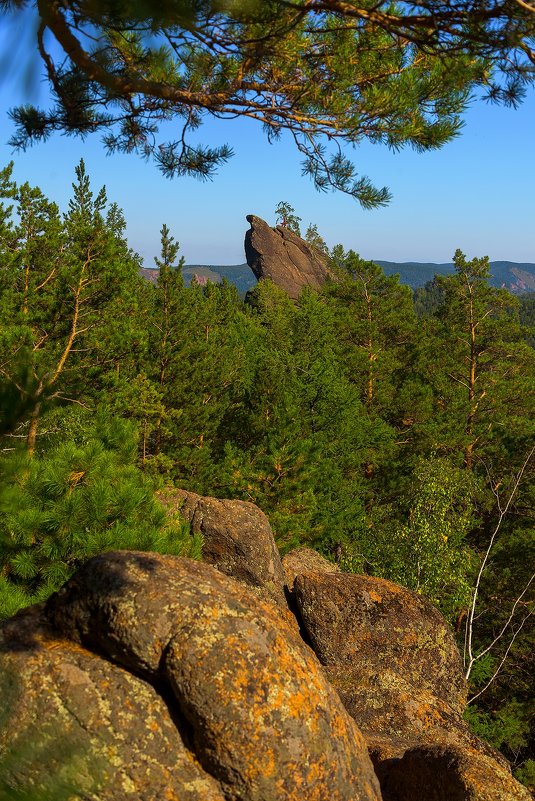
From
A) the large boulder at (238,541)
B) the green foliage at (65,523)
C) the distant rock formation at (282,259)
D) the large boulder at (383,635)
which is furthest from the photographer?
the distant rock formation at (282,259)

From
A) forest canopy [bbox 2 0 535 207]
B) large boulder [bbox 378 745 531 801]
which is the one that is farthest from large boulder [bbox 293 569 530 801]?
forest canopy [bbox 2 0 535 207]

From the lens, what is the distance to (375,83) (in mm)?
5859

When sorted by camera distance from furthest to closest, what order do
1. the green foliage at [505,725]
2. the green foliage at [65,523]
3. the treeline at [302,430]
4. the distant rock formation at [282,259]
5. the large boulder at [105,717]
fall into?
1. the distant rock formation at [282,259]
2. the green foliage at [505,725]
3. the treeline at [302,430]
4. the green foliage at [65,523]
5. the large boulder at [105,717]

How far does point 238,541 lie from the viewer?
13.1 m

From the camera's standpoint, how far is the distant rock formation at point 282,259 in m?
68.7

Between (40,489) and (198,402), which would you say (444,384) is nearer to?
(198,402)

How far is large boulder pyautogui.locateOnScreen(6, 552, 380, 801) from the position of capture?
456 cm

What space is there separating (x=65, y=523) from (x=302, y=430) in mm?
14180

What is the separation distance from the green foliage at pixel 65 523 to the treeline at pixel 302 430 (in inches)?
1.0

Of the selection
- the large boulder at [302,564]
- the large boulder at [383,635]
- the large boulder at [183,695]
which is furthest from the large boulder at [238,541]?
the large boulder at [183,695]

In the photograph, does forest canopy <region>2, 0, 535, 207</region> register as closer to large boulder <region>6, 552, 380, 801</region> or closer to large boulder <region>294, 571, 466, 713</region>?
large boulder <region>6, 552, 380, 801</region>

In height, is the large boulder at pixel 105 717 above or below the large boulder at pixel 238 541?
above

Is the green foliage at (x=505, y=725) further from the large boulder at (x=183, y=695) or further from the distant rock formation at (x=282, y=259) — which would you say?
the distant rock formation at (x=282, y=259)

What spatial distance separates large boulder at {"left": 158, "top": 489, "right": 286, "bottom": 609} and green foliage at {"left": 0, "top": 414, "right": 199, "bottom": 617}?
14.8 ft
